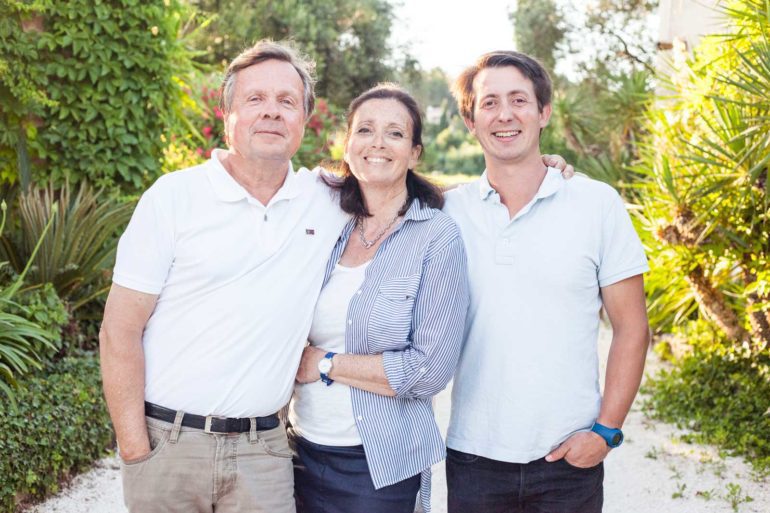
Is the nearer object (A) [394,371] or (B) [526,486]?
(A) [394,371]

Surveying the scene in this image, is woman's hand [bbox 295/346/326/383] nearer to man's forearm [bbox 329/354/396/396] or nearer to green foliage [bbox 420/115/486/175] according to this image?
man's forearm [bbox 329/354/396/396]

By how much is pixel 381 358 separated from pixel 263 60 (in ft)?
3.85

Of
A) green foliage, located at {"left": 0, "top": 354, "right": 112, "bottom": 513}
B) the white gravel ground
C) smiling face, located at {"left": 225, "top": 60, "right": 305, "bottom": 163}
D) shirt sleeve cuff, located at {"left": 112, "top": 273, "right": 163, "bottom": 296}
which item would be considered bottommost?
the white gravel ground

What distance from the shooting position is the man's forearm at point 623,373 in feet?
9.27

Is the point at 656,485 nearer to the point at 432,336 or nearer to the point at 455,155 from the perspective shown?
the point at 432,336

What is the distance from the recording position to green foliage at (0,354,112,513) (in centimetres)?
443

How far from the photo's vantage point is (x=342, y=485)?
271cm

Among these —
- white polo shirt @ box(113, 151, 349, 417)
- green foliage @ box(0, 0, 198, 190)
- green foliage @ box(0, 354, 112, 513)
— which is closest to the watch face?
white polo shirt @ box(113, 151, 349, 417)

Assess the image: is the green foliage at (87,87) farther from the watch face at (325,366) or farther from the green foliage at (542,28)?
the green foliage at (542,28)

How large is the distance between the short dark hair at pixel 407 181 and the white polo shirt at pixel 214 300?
351 mm

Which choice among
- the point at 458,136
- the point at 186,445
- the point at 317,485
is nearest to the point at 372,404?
the point at 317,485

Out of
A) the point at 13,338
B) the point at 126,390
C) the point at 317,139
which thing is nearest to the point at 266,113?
the point at 126,390

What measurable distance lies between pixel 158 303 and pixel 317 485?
815mm

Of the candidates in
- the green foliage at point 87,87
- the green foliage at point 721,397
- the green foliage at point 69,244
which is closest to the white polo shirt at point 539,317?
the green foliage at point 721,397
